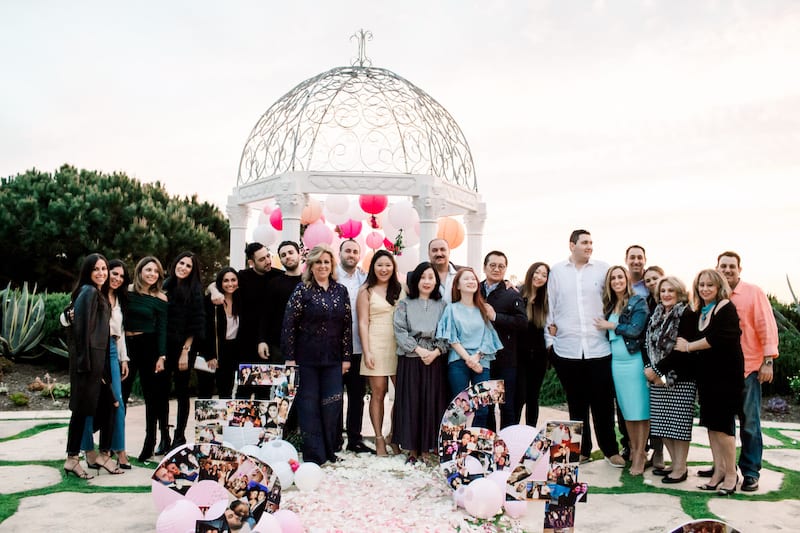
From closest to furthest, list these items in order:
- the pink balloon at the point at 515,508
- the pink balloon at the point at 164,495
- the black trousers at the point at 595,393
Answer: the pink balloon at the point at 164,495, the pink balloon at the point at 515,508, the black trousers at the point at 595,393

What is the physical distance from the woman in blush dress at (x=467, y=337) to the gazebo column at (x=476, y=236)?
5155mm

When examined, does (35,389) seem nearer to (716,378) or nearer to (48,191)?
(716,378)

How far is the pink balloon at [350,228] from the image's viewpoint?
970 centimetres

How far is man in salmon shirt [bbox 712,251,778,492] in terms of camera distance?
4.64 metres

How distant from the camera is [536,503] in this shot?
13.5 feet

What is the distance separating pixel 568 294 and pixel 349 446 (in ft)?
7.45

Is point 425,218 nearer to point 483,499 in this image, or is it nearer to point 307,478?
point 307,478

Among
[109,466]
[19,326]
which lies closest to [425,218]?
[109,466]

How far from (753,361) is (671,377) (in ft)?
1.90

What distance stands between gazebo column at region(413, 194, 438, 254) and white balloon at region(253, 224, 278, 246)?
2377 mm

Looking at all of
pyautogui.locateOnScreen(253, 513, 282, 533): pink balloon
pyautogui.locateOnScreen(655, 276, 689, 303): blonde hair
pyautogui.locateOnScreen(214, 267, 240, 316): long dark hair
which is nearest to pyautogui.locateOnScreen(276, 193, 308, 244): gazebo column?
pyautogui.locateOnScreen(214, 267, 240, 316): long dark hair

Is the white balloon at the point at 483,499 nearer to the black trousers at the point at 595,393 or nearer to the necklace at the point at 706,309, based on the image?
the black trousers at the point at 595,393

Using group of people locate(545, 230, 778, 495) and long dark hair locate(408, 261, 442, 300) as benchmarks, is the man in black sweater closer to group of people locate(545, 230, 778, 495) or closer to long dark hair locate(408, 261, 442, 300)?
long dark hair locate(408, 261, 442, 300)

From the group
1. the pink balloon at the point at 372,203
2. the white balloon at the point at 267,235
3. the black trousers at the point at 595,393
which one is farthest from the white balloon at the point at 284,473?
the white balloon at the point at 267,235
